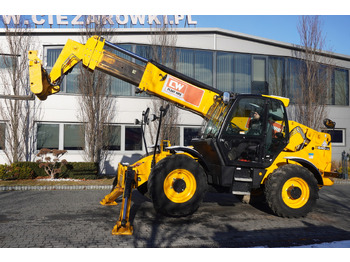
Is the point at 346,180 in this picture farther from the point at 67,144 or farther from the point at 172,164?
the point at 67,144

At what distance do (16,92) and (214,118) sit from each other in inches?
425

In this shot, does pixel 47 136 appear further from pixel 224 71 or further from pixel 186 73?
pixel 224 71

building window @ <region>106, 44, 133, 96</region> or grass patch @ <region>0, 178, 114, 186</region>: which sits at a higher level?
building window @ <region>106, 44, 133, 96</region>

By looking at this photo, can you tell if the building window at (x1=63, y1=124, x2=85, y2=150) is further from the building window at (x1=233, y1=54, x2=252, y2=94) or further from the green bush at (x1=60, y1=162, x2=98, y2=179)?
the building window at (x1=233, y1=54, x2=252, y2=94)

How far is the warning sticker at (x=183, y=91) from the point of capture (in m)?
7.75

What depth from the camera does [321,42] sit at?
16.7 metres

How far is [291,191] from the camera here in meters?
7.19

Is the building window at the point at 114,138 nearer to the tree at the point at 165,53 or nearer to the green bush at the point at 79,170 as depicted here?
the tree at the point at 165,53

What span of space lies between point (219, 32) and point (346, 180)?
920 centimetres

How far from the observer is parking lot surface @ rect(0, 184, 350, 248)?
5.36 meters

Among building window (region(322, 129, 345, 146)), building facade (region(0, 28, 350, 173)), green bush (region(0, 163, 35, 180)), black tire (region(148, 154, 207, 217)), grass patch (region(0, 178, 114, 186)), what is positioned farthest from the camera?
building window (region(322, 129, 345, 146))

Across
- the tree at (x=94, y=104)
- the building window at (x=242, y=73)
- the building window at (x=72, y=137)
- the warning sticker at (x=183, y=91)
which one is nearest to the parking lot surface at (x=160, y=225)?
the warning sticker at (x=183, y=91)

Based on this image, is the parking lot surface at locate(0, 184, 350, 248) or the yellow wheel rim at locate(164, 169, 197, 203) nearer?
the parking lot surface at locate(0, 184, 350, 248)

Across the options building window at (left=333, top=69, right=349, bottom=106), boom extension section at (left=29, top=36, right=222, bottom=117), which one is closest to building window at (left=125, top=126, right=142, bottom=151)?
boom extension section at (left=29, top=36, right=222, bottom=117)
